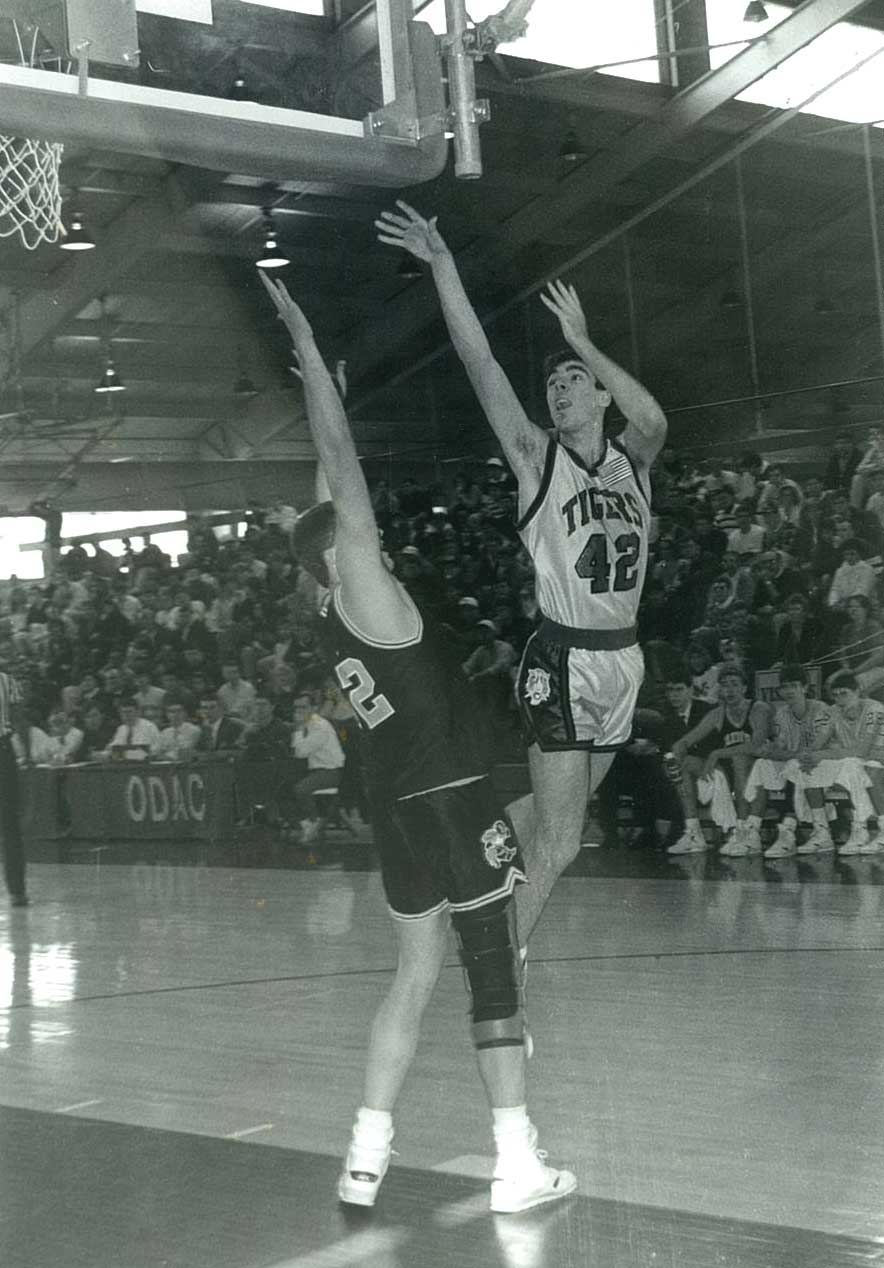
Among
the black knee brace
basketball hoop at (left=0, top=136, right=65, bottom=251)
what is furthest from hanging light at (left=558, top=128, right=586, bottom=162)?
the black knee brace

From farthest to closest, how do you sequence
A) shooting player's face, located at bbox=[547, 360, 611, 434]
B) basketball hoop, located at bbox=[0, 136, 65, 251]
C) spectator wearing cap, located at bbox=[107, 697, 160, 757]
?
spectator wearing cap, located at bbox=[107, 697, 160, 757] → basketball hoop, located at bbox=[0, 136, 65, 251] → shooting player's face, located at bbox=[547, 360, 611, 434]

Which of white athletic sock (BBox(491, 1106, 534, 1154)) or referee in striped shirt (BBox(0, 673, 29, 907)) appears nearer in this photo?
white athletic sock (BBox(491, 1106, 534, 1154))

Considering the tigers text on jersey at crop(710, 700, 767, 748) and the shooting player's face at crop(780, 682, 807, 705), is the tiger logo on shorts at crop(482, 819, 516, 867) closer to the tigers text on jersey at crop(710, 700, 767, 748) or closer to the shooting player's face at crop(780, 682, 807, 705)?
the shooting player's face at crop(780, 682, 807, 705)

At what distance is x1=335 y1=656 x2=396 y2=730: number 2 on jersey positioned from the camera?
3752 millimetres

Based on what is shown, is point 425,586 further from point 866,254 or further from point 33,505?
point 33,505

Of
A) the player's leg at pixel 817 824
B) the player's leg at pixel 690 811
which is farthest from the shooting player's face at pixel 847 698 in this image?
the player's leg at pixel 690 811

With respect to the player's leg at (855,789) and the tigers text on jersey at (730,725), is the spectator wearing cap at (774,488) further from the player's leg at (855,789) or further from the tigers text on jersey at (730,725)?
the player's leg at (855,789)

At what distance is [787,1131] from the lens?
13.8ft

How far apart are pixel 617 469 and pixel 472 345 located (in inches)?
29.4

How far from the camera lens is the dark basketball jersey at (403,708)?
3730mm

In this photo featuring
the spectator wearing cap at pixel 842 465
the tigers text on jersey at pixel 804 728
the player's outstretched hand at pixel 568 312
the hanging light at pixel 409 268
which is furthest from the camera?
the hanging light at pixel 409 268

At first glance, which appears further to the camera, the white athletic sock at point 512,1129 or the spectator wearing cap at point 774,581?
the spectator wearing cap at point 774,581

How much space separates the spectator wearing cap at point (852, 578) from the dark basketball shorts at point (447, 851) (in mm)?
9714

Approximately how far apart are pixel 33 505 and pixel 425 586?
7.77 meters
